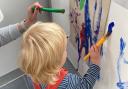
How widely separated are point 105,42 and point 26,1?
632 millimetres

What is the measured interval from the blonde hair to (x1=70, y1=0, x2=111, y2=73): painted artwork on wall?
0.14 meters

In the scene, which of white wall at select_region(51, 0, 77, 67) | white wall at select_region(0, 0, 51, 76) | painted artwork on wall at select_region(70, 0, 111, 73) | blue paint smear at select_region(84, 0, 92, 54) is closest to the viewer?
painted artwork on wall at select_region(70, 0, 111, 73)

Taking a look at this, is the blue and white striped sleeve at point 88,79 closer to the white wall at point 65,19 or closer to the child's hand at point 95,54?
the child's hand at point 95,54

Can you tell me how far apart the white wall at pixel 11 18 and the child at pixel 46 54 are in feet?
1.70

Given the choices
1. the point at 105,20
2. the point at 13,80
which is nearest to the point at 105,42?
the point at 105,20

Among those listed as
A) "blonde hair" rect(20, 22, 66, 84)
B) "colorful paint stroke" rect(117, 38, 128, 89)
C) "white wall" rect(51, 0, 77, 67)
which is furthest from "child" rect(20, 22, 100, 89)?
"white wall" rect(51, 0, 77, 67)

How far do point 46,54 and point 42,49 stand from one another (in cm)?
2

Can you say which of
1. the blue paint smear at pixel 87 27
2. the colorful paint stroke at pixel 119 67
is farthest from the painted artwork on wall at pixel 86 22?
the colorful paint stroke at pixel 119 67

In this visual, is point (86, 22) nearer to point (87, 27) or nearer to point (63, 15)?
point (87, 27)

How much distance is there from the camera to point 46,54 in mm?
673

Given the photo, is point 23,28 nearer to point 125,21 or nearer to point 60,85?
point 60,85

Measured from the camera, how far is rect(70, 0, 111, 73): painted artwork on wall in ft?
2.31

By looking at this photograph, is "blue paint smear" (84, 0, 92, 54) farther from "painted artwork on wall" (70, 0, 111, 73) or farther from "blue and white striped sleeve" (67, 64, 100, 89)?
"blue and white striped sleeve" (67, 64, 100, 89)

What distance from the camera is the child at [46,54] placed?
0.67m
